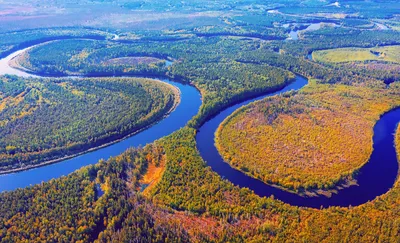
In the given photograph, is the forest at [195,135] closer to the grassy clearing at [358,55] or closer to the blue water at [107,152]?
the grassy clearing at [358,55]

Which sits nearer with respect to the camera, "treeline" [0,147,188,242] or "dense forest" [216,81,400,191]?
"treeline" [0,147,188,242]

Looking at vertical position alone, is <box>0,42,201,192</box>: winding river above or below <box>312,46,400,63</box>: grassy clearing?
below

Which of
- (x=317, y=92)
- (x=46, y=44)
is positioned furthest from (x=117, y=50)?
(x=317, y=92)

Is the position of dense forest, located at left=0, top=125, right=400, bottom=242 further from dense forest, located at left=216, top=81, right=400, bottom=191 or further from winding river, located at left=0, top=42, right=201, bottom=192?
dense forest, located at left=216, top=81, right=400, bottom=191

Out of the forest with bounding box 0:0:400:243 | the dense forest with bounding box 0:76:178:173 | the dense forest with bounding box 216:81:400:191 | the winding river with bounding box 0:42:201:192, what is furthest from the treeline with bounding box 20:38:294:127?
the dense forest with bounding box 0:76:178:173

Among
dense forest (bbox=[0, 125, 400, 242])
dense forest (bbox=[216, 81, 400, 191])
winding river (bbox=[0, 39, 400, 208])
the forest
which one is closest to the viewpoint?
dense forest (bbox=[0, 125, 400, 242])

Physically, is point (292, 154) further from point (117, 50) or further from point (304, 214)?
point (117, 50)
